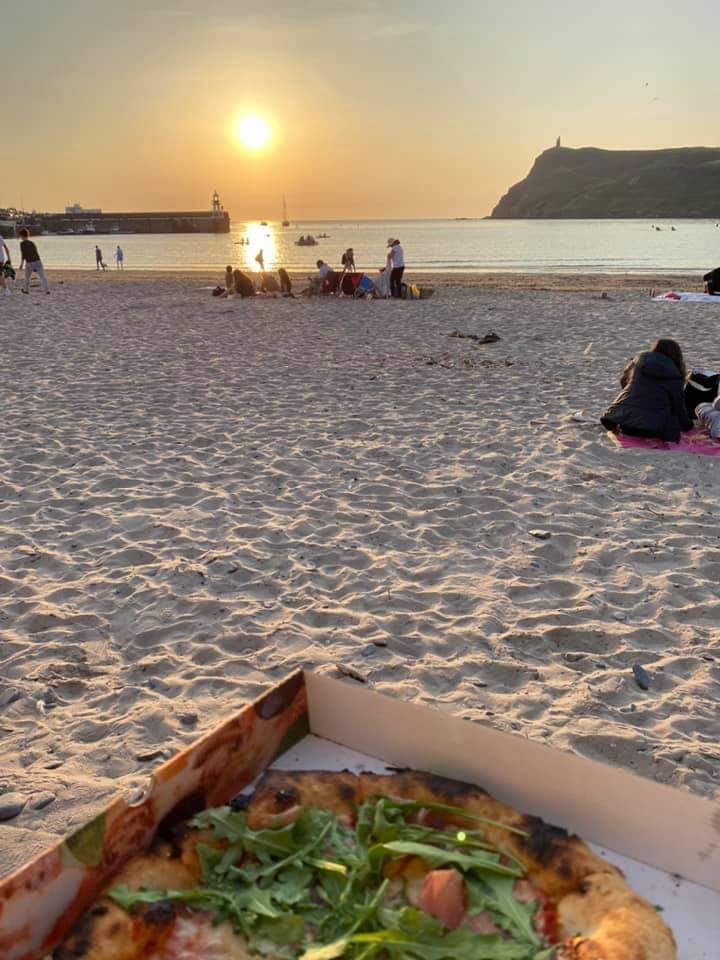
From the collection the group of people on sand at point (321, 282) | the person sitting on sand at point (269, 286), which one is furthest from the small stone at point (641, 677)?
the person sitting on sand at point (269, 286)

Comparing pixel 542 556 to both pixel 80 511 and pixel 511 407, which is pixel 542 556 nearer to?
pixel 80 511

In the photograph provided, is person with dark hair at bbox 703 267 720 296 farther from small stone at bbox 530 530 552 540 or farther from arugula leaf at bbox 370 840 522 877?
arugula leaf at bbox 370 840 522 877

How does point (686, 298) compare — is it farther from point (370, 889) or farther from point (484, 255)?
point (484, 255)

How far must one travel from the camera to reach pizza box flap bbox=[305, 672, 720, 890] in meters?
1.85

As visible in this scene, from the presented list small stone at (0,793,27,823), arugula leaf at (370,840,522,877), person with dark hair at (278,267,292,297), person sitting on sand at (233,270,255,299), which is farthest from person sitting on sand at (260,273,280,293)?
arugula leaf at (370,840,522,877)

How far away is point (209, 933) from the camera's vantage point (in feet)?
5.72

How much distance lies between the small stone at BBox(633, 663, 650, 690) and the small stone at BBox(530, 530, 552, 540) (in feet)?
5.06

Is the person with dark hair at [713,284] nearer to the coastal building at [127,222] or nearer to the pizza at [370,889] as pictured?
the pizza at [370,889]

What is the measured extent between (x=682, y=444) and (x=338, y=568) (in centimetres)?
401

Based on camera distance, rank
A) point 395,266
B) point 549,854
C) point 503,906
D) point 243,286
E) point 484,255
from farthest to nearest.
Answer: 1. point 484,255
2. point 243,286
3. point 395,266
4. point 549,854
5. point 503,906

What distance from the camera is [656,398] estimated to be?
704 centimetres

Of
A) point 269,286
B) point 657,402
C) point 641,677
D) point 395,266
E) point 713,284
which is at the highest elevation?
point 395,266

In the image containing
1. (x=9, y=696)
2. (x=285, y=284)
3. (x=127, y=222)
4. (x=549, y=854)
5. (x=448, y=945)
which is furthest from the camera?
(x=127, y=222)

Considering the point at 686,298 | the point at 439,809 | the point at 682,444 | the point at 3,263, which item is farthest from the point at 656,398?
the point at 3,263
